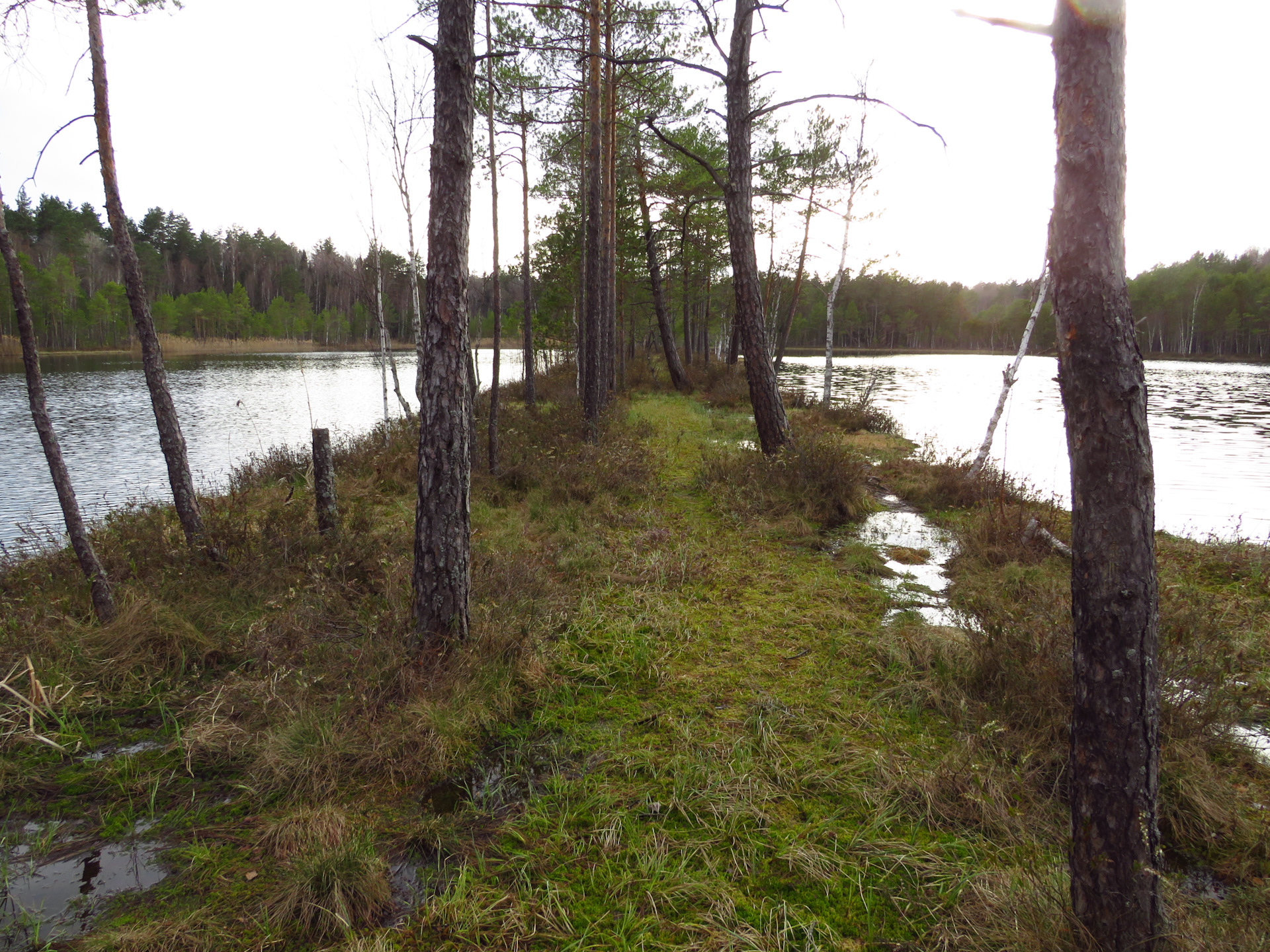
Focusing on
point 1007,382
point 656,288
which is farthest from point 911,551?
point 656,288

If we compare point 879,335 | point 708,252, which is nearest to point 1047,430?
point 708,252

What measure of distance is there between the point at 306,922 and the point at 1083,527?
10.1 ft

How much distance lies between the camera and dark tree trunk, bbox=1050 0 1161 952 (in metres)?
1.77

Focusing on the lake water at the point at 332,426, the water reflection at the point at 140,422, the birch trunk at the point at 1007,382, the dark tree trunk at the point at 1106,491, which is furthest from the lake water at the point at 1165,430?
the water reflection at the point at 140,422

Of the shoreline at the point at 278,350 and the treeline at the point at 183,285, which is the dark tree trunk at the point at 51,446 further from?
the shoreline at the point at 278,350

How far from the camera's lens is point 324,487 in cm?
629

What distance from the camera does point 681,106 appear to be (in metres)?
17.4

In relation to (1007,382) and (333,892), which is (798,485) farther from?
(333,892)

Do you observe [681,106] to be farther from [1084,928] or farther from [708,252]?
[1084,928]

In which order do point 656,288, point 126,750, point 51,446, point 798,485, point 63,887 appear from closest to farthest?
point 63,887 → point 126,750 → point 51,446 → point 798,485 → point 656,288

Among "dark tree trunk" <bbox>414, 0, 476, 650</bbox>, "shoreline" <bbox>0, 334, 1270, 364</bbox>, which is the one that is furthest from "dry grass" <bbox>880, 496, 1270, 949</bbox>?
"shoreline" <bbox>0, 334, 1270, 364</bbox>

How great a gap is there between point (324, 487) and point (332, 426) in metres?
12.3

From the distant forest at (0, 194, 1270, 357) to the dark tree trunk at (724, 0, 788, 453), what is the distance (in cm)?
1188

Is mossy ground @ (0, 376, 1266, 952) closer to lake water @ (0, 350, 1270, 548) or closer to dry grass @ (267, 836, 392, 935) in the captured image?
dry grass @ (267, 836, 392, 935)
